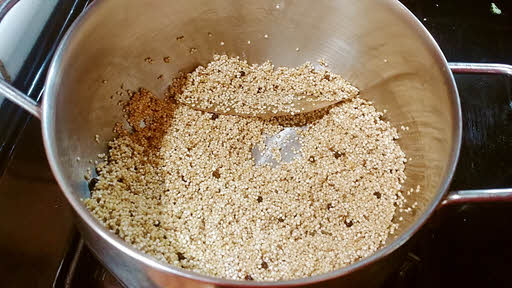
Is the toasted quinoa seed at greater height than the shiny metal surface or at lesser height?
lesser

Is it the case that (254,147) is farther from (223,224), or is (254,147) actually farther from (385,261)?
(385,261)

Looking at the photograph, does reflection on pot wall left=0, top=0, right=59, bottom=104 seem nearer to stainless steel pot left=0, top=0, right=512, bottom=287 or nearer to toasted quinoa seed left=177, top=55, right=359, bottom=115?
stainless steel pot left=0, top=0, right=512, bottom=287

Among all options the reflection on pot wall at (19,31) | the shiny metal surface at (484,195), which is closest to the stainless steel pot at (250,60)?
the shiny metal surface at (484,195)

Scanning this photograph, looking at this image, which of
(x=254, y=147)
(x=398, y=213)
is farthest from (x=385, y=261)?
(x=254, y=147)

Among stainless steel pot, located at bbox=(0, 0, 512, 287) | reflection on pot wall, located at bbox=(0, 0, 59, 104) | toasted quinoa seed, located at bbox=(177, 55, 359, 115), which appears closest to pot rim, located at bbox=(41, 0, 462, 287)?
stainless steel pot, located at bbox=(0, 0, 512, 287)

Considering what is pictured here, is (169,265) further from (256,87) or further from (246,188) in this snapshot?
(256,87)

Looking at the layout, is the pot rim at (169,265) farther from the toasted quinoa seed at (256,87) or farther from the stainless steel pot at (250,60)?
the toasted quinoa seed at (256,87)
